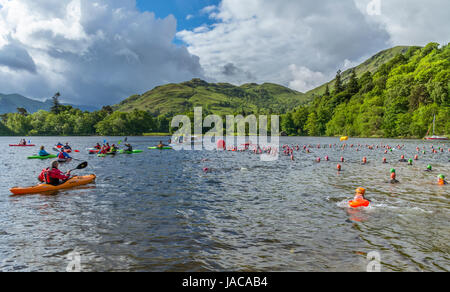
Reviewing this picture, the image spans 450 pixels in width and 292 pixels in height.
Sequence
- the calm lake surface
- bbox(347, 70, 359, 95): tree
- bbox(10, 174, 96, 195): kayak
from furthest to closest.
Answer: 1. bbox(347, 70, 359, 95): tree
2. bbox(10, 174, 96, 195): kayak
3. the calm lake surface

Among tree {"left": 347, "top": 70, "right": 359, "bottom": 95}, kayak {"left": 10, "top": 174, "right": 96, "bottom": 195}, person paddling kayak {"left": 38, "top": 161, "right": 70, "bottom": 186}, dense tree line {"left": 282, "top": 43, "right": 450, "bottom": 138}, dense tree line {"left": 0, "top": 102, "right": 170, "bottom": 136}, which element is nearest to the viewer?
kayak {"left": 10, "top": 174, "right": 96, "bottom": 195}

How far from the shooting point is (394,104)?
122 meters

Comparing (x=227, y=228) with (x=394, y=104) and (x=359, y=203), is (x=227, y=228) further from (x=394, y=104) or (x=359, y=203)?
(x=394, y=104)

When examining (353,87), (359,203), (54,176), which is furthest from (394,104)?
(54,176)

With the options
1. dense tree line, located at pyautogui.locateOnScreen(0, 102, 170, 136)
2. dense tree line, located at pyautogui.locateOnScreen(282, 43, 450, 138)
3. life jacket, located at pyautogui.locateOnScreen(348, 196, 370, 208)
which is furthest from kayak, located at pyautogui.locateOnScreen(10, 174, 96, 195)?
dense tree line, located at pyautogui.locateOnScreen(0, 102, 170, 136)

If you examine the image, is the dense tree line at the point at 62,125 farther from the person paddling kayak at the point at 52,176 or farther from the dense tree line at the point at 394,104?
the person paddling kayak at the point at 52,176

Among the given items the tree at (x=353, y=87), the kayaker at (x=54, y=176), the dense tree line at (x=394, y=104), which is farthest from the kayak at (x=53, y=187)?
the tree at (x=353, y=87)

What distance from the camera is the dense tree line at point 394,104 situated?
109 meters

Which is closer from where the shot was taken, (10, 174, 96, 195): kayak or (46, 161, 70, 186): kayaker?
(10, 174, 96, 195): kayak

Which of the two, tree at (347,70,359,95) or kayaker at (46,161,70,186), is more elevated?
tree at (347,70,359,95)

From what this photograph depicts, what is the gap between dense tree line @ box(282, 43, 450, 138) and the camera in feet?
356

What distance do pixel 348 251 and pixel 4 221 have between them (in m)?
14.9

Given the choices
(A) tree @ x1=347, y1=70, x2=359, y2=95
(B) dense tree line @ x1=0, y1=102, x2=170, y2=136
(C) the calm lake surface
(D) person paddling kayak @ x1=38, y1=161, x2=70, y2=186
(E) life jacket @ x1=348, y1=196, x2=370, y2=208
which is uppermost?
(A) tree @ x1=347, y1=70, x2=359, y2=95

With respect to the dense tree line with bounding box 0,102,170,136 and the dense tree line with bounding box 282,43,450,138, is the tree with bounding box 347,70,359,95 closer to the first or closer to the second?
the dense tree line with bounding box 282,43,450,138
